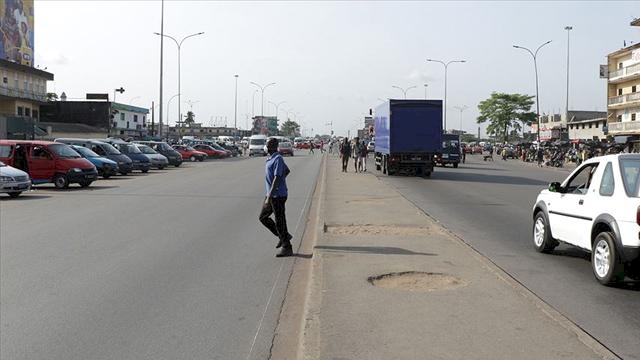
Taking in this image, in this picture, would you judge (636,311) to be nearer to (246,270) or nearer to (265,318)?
(265,318)

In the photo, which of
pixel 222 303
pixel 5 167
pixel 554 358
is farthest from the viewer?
pixel 5 167

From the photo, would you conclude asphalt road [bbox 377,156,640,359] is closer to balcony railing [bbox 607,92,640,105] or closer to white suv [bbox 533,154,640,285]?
white suv [bbox 533,154,640,285]

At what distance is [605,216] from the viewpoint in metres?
7.67

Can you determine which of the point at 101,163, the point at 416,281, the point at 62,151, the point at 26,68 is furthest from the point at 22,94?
the point at 416,281

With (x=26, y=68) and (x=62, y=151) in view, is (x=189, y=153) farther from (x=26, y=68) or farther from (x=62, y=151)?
(x=62, y=151)

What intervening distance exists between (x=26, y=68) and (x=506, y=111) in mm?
79953

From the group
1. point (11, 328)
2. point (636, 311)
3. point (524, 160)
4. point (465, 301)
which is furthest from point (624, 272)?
point (524, 160)

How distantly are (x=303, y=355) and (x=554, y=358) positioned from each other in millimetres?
1876

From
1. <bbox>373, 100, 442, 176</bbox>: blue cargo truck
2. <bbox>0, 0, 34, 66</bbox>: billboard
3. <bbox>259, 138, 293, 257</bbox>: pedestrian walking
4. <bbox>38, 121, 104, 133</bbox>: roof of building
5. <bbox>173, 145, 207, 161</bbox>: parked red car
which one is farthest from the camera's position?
<bbox>0, 0, 34, 66</bbox>: billboard

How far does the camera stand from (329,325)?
5.62 metres

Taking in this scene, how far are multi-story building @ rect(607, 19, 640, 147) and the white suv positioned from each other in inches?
2252

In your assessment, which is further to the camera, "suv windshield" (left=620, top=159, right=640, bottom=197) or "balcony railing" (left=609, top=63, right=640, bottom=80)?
"balcony railing" (left=609, top=63, right=640, bottom=80)

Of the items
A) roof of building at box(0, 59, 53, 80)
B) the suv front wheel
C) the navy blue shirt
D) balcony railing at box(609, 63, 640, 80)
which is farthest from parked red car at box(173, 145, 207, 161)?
the suv front wheel

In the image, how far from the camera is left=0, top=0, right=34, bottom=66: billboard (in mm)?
69375
